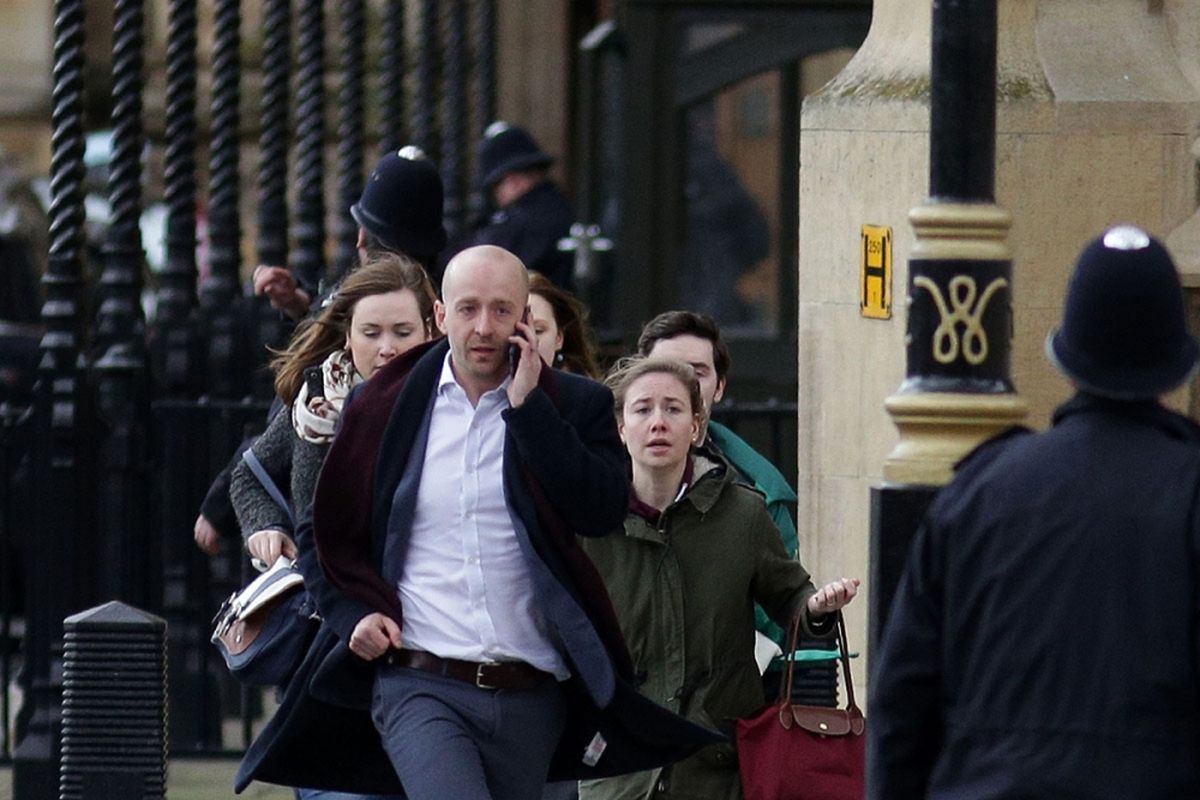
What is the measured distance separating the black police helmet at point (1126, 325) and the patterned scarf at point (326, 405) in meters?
2.51

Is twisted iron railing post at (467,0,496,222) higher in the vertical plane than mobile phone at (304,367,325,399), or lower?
higher

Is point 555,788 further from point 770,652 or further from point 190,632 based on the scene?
point 190,632

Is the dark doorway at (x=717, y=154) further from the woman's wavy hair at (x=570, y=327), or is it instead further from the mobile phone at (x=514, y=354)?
the mobile phone at (x=514, y=354)

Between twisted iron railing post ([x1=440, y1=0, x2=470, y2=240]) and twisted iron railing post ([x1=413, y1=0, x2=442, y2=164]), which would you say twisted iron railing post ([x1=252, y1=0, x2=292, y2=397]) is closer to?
twisted iron railing post ([x1=413, y1=0, x2=442, y2=164])

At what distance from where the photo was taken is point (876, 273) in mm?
7965

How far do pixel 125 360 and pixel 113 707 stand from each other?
2.77m

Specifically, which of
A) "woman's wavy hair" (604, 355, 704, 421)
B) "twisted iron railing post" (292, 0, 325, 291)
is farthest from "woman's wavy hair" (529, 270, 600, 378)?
"twisted iron railing post" (292, 0, 325, 291)

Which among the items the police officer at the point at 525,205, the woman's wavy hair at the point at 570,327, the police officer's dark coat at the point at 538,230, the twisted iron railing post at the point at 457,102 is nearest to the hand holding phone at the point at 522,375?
the woman's wavy hair at the point at 570,327

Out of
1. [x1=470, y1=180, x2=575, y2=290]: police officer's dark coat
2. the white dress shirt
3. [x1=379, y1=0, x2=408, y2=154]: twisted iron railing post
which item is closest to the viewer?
the white dress shirt

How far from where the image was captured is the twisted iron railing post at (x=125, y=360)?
33.7 feet

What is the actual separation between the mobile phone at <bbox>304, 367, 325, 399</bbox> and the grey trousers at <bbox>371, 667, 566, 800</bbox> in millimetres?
882

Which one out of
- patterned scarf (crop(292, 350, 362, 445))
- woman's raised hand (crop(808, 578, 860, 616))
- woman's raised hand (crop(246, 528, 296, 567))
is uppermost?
patterned scarf (crop(292, 350, 362, 445))

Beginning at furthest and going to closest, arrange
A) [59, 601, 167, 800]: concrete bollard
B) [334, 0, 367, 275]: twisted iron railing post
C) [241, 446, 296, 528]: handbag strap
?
[334, 0, 367, 275]: twisted iron railing post → [59, 601, 167, 800]: concrete bollard → [241, 446, 296, 528]: handbag strap

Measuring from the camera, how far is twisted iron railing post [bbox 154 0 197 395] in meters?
11.4
